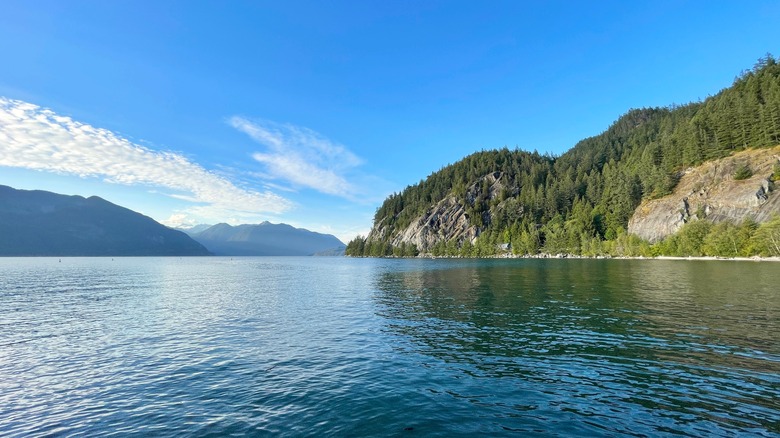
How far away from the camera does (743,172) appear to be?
5531 inches

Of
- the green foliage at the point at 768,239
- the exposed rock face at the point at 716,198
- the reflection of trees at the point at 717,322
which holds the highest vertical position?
the exposed rock face at the point at 716,198

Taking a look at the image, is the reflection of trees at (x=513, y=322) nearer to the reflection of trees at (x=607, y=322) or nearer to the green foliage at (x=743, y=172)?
the reflection of trees at (x=607, y=322)

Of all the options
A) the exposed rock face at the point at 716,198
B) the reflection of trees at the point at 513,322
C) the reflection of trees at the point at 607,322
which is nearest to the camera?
the reflection of trees at the point at 607,322

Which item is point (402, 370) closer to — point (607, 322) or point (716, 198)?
point (607, 322)

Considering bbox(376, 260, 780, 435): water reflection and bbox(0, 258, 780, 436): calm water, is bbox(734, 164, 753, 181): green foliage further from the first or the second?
bbox(0, 258, 780, 436): calm water

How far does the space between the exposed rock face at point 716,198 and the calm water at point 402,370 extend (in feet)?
403

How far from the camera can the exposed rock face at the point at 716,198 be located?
129500 millimetres

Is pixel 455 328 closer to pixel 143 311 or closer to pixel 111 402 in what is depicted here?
pixel 111 402

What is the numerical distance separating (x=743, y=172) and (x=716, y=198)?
41.8 feet

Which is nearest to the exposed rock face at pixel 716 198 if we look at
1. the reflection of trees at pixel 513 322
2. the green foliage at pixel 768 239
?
the green foliage at pixel 768 239

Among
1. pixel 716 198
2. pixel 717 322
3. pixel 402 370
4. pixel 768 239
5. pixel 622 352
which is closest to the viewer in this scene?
pixel 402 370

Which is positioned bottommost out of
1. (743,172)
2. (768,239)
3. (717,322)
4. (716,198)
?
(717,322)

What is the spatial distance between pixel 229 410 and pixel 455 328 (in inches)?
864

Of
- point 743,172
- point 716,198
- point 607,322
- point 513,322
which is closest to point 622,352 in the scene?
point 607,322
